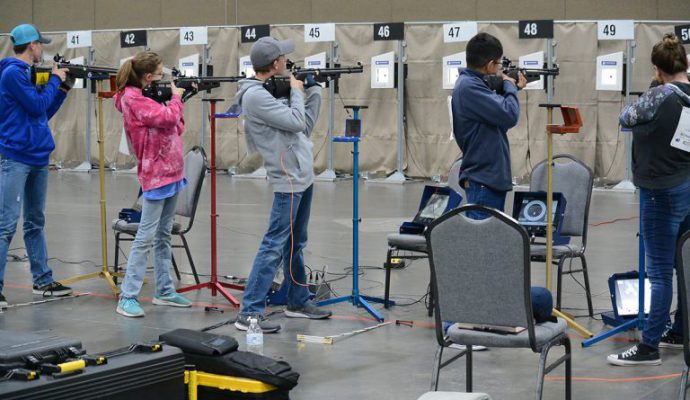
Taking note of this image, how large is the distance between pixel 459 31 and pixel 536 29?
1.01 m

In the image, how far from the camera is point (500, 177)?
5.28 meters

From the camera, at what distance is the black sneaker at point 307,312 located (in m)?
6.24

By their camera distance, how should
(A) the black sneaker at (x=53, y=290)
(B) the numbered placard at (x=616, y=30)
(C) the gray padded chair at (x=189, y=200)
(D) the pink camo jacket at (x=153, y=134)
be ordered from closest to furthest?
(D) the pink camo jacket at (x=153, y=134), (A) the black sneaker at (x=53, y=290), (C) the gray padded chair at (x=189, y=200), (B) the numbered placard at (x=616, y=30)

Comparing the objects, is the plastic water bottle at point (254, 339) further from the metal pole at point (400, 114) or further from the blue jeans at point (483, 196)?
the metal pole at point (400, 114)

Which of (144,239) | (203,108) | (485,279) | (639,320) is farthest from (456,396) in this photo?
(203,108)

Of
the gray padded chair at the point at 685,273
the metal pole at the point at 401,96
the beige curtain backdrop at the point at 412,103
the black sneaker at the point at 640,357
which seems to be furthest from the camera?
the metal pole at the point at 401,96

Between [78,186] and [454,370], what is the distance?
31.5ft

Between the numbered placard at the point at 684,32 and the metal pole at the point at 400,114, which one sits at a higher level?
the numbered placard at the point at 684,32

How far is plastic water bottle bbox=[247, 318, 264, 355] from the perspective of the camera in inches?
210

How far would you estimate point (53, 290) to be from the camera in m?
6.93

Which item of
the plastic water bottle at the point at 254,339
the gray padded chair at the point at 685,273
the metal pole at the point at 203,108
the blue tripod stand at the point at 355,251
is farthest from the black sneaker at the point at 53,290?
the metal pole at the point at 203,108

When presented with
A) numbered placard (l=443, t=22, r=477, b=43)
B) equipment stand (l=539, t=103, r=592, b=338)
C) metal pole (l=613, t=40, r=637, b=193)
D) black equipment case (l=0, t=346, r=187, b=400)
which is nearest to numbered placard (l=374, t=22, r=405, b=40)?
numbered placard (l=443, t=22, r=477, b=43)

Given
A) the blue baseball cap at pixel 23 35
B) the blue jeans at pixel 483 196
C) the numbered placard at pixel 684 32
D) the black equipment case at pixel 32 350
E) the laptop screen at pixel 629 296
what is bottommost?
the laptop screen at pixel 629 296

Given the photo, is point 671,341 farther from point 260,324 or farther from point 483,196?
point 260,324
